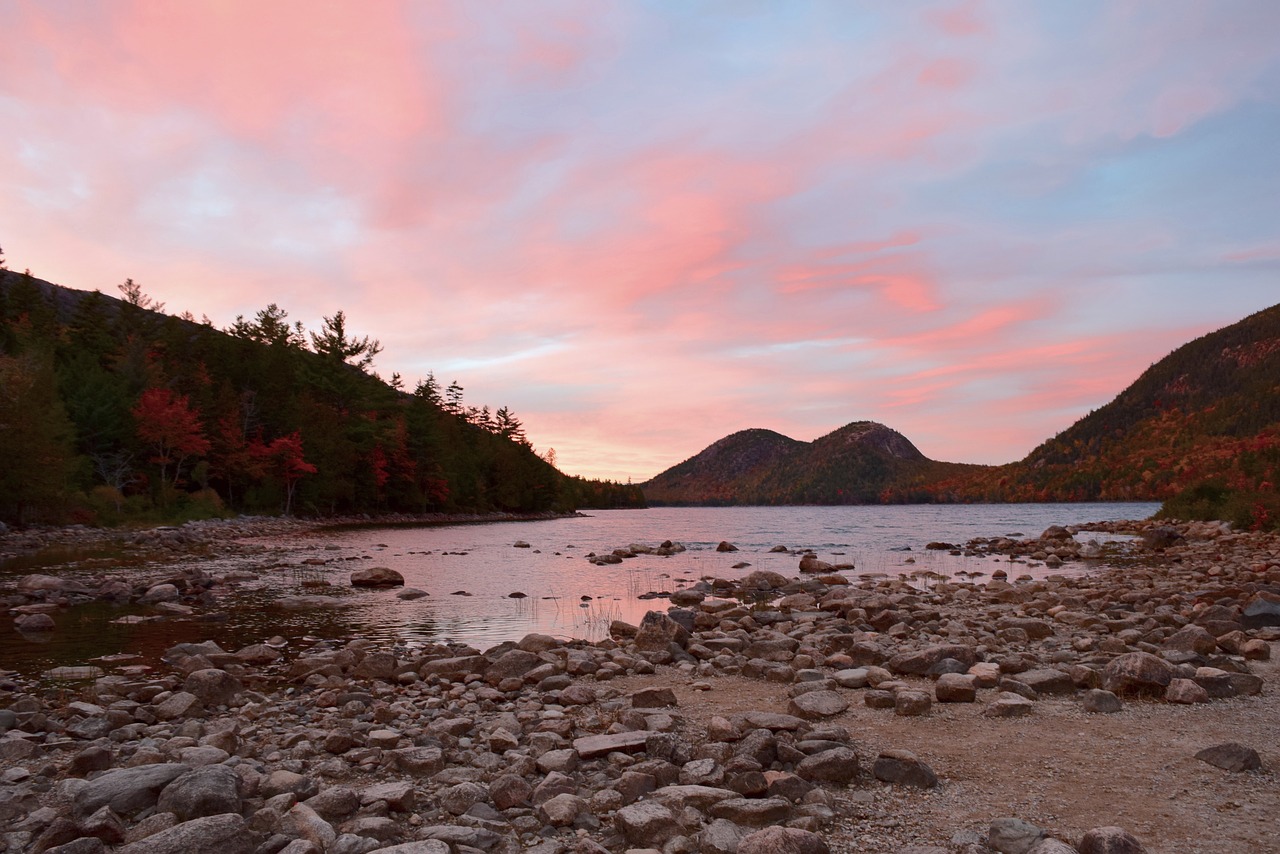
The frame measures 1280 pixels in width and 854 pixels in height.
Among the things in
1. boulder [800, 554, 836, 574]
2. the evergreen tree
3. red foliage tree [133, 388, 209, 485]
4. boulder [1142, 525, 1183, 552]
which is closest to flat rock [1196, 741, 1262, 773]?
boulder [800, 554, 836, 574]

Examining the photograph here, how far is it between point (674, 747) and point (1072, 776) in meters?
3.62

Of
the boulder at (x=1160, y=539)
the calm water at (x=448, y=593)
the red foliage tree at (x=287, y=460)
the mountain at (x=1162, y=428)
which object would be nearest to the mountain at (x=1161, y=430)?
the mountain at (x=1162, y=428)

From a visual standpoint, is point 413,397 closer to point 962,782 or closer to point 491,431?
point 491,431

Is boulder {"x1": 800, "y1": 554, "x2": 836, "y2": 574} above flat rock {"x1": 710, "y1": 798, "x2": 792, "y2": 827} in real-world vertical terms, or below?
below

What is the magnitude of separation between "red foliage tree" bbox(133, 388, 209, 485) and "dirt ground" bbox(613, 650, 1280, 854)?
2225 inches

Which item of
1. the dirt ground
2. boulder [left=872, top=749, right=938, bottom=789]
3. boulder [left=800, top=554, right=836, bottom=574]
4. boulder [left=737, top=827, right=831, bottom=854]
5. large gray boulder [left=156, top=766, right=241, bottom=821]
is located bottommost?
boulder [left=800, top=554, right=836, bottom=574]

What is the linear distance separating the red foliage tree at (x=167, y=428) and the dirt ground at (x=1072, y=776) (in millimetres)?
56512

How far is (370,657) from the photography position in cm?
1153

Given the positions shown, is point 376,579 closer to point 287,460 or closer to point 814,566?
point 814,566

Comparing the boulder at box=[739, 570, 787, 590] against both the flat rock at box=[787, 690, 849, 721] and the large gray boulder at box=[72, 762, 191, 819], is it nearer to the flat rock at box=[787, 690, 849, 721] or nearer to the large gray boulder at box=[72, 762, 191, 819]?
the flat rock at box=[787, 690, 849, 721]

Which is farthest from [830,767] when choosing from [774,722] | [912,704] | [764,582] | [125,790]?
[764,582]

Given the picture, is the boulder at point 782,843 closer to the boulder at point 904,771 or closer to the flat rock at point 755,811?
the flat rock at point 755,811

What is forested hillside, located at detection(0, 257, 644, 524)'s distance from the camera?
41.2m

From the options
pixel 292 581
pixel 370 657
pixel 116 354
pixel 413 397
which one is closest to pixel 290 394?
pixel 116 354
